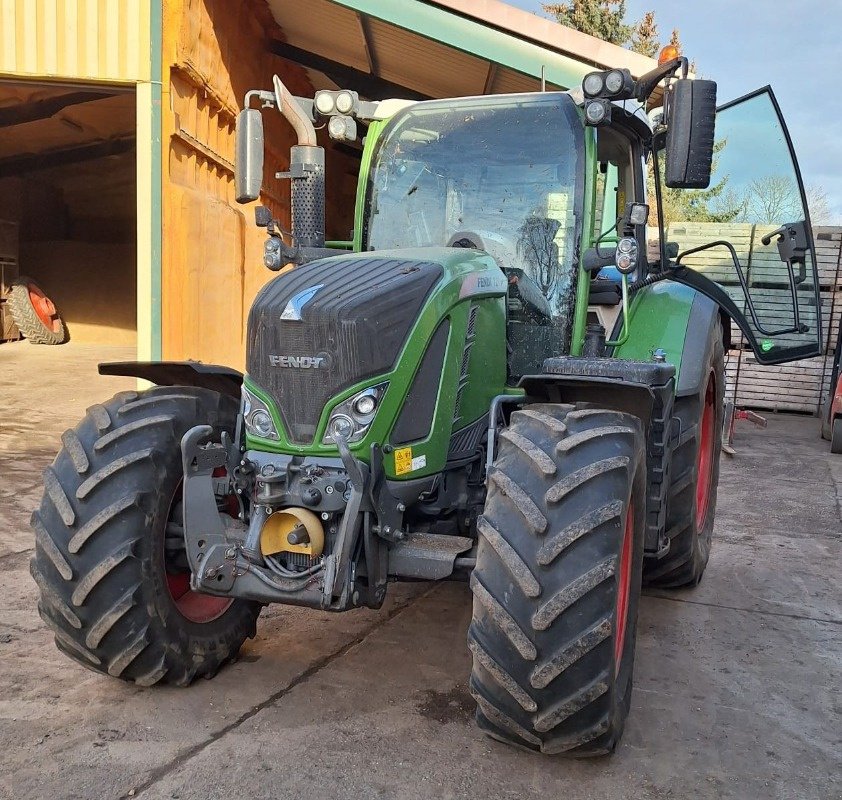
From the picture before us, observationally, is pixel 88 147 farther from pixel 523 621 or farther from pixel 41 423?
pixel 523 621

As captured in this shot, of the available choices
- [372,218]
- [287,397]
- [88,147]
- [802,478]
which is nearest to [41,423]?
[372,218]

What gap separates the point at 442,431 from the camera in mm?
3209

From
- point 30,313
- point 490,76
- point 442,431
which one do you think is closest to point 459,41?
point 490,76

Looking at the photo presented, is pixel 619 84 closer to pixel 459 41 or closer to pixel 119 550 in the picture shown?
pixel 119 550

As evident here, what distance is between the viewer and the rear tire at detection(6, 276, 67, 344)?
15.2 m

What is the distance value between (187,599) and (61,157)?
16.1 m

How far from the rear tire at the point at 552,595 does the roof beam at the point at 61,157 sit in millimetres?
15701

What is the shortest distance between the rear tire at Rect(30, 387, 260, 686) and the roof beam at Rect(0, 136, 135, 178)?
1474cm

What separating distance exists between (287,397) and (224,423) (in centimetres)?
56

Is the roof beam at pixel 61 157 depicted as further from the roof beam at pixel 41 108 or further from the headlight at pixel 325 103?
the headlight at pixel 325 103

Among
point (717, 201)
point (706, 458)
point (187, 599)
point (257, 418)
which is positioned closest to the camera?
point (257, 418)

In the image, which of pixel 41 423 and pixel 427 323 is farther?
pixel 41 423

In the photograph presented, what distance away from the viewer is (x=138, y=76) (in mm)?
7797

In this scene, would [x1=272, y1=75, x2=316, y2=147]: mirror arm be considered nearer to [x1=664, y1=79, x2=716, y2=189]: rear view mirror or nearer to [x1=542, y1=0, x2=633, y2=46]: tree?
[x1=664, y1=79, x2=716, y2=189]: rear view mirror
